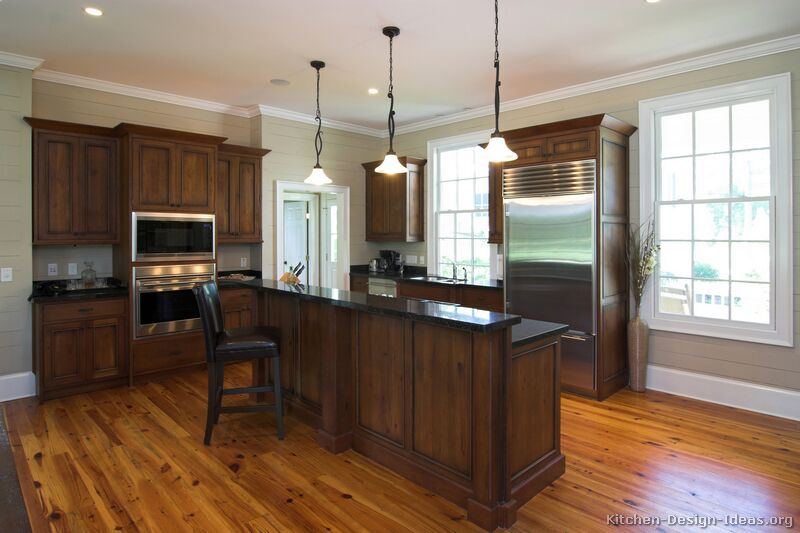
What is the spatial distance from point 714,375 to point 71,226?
6.12 meters

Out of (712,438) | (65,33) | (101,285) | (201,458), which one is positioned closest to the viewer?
(201,458)

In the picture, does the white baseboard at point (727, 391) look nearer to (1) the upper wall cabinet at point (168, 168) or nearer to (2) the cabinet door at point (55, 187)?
(1) the upper wall cabinet at point (168, 168)

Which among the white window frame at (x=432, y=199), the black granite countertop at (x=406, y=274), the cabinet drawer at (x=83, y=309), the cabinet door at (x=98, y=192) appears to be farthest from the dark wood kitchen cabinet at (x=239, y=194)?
the white window frame at (x=432, y=199)

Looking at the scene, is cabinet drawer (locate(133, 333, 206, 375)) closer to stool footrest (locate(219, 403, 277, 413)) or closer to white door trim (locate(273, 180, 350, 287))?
white door trim (locate(273, 180, 350, 287))

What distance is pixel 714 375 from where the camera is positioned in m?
4.35

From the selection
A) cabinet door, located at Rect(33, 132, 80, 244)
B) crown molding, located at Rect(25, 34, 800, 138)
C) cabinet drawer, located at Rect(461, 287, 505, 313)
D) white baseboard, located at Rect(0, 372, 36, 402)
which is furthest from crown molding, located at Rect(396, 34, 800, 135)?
white baseboard, located at Rect(0, 372, 36, 402)

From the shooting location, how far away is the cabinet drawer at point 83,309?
4.38 metres

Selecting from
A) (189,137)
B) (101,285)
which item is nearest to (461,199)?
(189,137)

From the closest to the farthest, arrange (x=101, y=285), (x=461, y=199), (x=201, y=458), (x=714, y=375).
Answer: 1. (x=201, y=458)
2. (x=714, y=375)
3. (x=101, y=285)
4. (x=461, y=199)

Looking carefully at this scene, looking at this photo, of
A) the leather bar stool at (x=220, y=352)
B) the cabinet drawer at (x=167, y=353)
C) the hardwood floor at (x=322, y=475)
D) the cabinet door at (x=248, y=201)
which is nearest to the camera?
the hardwood floor at (x=322, y=475)

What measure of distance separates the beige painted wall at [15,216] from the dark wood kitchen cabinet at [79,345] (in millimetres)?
156

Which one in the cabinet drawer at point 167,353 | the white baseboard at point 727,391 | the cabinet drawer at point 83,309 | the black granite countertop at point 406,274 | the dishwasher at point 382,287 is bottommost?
the white baseboard at point 727,391

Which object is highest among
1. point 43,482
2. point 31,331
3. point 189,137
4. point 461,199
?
point 189,137

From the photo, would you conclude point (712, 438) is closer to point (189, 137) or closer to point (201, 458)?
point (201, 458)
